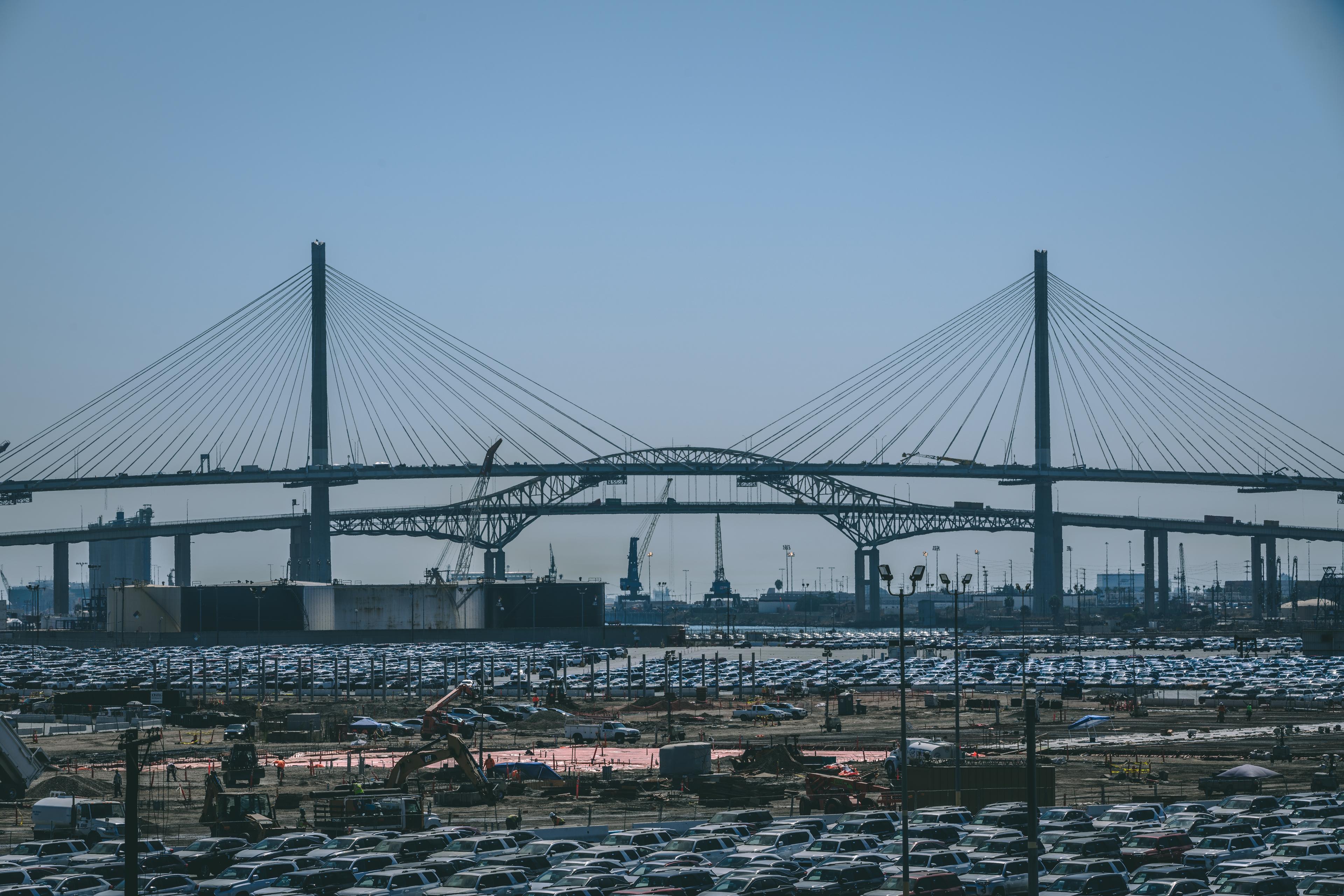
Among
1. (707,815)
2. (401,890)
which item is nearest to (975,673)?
(707,815)

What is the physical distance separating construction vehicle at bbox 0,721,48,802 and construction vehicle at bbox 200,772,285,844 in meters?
5.54

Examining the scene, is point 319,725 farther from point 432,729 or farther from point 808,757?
point 808,757

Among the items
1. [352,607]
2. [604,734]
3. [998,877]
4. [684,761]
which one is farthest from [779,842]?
[352,607]

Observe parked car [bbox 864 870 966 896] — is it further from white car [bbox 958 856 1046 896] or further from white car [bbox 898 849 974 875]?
white car [bbox 898 849 974 875]

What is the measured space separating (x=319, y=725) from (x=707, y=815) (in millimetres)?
29575

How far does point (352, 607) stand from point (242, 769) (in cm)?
9223

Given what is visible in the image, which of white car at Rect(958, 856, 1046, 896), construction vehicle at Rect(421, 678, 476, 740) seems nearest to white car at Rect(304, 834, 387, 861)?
construction vehicle at Rect(421, 678, 476, 740)

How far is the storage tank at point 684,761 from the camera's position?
45.0 metres

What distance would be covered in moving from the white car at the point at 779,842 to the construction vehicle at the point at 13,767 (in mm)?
21214

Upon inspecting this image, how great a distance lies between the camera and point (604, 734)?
5866 centimetres

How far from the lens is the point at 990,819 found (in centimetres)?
3325

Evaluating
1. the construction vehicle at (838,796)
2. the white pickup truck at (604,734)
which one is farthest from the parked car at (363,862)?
the white pickup truck at (604,734)

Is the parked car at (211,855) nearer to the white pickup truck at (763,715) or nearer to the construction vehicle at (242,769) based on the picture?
the construction vehicle at (242,769)

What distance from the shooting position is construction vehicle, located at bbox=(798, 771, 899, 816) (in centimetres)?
3753
